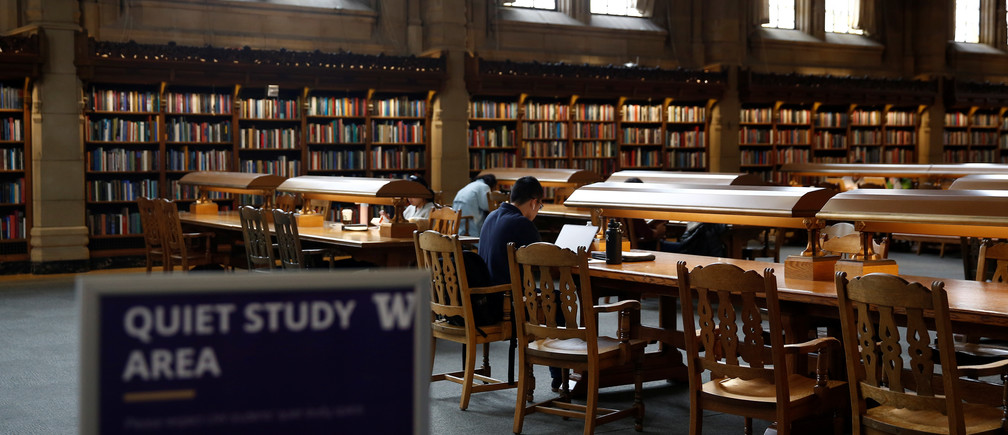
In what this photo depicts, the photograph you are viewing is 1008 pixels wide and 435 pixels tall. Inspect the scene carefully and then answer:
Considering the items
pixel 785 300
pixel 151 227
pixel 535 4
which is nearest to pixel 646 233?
pixel 785 300

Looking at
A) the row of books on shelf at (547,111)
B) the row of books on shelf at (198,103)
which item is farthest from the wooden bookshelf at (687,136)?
the row of books on shelf at (198,103)

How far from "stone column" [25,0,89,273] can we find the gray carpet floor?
305cm

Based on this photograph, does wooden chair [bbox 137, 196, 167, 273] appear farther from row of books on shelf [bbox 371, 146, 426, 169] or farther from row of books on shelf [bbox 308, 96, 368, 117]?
row of books on shelf [bbox 371, 146, 426, 169]

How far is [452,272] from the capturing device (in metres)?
4.93

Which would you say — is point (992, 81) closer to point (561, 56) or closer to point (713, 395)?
point (561, 56)

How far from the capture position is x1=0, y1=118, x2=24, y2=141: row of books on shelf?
1035 centimetres

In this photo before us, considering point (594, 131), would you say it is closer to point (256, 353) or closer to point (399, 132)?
point (399, 132)

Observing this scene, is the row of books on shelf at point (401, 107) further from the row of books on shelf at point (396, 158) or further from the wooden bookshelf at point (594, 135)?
the wooden bookshelf at point (594, 135)

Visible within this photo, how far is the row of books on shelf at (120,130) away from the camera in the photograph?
427 inches

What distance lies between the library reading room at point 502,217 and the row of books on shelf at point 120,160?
6 centimetres

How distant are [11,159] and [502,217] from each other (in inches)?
281

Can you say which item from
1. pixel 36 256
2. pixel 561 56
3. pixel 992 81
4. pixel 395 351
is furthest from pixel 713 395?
pixel 992 81

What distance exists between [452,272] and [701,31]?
37.8ft

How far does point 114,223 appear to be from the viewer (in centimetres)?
1096
